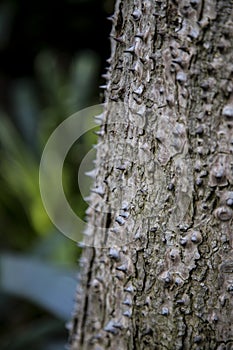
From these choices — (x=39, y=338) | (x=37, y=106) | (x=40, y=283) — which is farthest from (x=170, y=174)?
(x=37, y=106)

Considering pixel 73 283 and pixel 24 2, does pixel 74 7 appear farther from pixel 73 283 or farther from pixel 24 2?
pixel 73 283

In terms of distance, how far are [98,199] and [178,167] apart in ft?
0.38

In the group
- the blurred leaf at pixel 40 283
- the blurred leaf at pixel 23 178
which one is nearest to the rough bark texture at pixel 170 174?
the blurred leaf at pixel 40 283

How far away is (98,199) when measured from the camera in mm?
529

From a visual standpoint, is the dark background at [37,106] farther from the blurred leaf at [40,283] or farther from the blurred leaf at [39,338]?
the blurred leaf at [40,283]

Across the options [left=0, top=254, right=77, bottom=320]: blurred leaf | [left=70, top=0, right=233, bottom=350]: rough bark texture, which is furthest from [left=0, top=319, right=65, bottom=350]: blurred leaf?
[left=70, top=0, right=233, bottom=350]: rough bark texture

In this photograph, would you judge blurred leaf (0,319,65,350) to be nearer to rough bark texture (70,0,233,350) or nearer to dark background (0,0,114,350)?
dark background (0,0,114,350)

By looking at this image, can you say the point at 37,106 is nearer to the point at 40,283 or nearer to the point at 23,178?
the point at 23,178

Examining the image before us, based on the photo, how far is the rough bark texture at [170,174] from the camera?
0.42m

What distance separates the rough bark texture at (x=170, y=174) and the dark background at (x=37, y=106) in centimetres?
63

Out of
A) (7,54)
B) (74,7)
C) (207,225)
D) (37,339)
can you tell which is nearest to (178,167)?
(207,225)

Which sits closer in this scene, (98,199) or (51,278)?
(98,199)

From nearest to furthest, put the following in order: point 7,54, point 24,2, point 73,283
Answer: point 73,283
point 24,2
point 7,54

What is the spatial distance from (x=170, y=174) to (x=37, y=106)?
143cm
